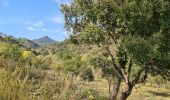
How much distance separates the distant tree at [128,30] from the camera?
18.0 meters

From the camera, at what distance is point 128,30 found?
1881 cm

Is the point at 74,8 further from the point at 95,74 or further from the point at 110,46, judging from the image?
the point at 95,74

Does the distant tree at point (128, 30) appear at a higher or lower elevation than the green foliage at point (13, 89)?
higher

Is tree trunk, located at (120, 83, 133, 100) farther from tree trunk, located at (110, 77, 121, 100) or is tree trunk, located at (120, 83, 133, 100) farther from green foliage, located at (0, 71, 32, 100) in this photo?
green foliage, located at (0, 71, 32, 100)

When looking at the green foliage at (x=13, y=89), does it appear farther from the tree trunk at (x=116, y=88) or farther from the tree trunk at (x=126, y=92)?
the tree trunk at (x=116, y=88)

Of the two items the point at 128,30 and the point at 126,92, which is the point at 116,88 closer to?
the point at 126,92

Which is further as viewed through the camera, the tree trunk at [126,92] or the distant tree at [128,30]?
the tree trunk at [126,92]

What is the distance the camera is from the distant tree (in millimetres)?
18000

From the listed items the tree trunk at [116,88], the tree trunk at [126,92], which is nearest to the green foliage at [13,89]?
the tree trunk at [126,92]

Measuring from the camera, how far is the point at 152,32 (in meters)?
18.5

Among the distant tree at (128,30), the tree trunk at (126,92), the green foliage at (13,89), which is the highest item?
the distant tree at (128,30)

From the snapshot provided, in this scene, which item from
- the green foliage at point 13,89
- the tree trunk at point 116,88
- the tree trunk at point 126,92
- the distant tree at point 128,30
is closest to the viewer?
the green foliage at point 13,89

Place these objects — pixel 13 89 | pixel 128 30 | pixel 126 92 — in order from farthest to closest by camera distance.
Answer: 1. pixel 126 92
2. pixel 128 30
3. pixel 13 89

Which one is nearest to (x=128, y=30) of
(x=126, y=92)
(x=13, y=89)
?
(x=126, y=92)
